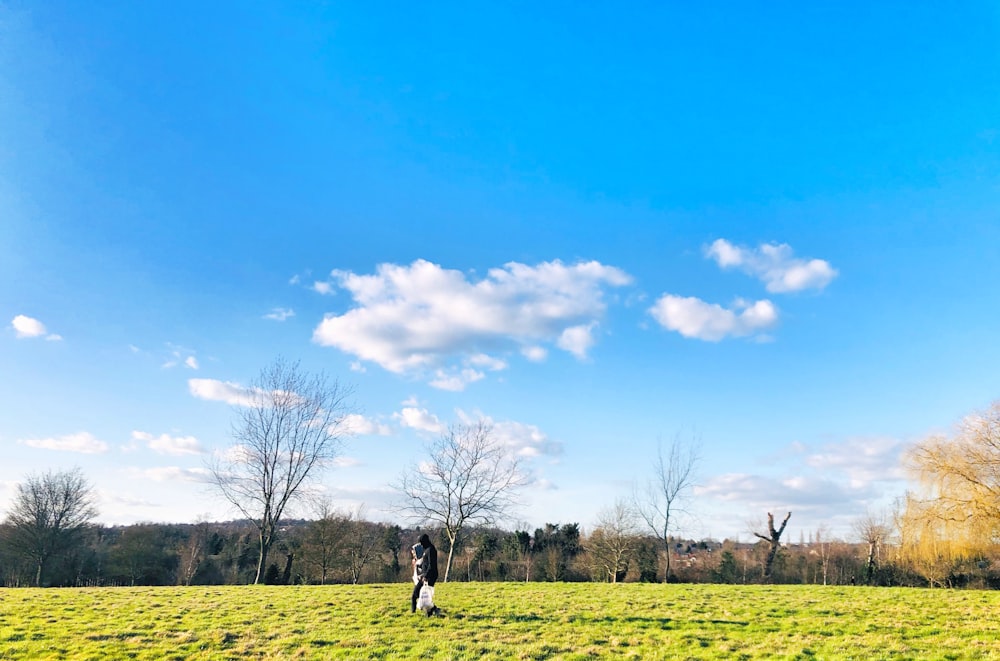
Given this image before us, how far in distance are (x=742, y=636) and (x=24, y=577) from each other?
61.9 meters

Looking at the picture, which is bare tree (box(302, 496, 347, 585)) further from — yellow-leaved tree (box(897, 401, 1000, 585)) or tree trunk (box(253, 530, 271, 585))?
yellow-leaved tree (box(897, 401, 1000, 585))

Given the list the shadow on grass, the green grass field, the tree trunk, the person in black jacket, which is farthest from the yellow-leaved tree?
the tree trunk

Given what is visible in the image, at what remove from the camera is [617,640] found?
1155 centimetres

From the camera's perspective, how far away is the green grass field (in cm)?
1054

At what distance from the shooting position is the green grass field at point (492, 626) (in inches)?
415

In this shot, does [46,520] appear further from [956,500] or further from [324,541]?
[956,500]

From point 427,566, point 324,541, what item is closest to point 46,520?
point 324,541

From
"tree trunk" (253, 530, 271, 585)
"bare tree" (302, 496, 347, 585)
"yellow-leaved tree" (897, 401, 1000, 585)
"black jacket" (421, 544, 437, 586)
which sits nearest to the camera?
"black jacket" (421, 544, 437, 586)

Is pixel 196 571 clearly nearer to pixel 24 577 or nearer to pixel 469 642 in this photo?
pixel 24 577

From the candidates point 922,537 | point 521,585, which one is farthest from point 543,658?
point 922,537

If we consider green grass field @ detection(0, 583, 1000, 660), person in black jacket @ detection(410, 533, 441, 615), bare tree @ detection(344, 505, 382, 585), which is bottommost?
bare tree @ detection(344, 505, 382, 585)

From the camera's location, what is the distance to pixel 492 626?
1304cm

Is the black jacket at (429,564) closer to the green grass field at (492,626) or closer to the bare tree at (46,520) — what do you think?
the green grass field at (492,626)

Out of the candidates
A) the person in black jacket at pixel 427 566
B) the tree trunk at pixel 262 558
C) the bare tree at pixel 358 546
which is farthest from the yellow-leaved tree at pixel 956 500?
the bare tree at pixel 358 546
